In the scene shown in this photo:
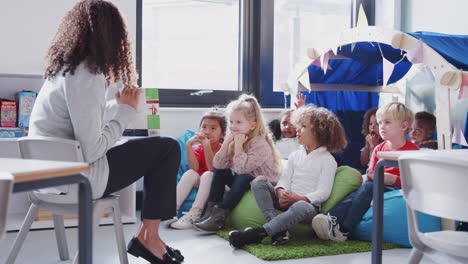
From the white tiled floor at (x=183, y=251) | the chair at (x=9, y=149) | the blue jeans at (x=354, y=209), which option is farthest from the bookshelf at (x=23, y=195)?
the blue jeans at (x=354, y=209)

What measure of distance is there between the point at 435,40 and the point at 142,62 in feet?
6.96

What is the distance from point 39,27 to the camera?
127 inches

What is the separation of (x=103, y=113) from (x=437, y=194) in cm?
125

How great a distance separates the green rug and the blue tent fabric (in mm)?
1009

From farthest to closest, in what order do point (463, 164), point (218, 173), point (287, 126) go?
1. point (287, 126)
2. point (218, 173)
3. point (463, 164)

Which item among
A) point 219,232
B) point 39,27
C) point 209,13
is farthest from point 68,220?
point 209,13

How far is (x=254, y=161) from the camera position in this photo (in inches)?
124

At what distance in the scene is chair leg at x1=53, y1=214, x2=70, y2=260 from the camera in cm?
240

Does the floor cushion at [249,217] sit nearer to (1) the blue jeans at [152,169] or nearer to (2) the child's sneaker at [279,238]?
(2) the child's sneaker at [279,238]

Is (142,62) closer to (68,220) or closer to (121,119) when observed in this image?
(68,220)

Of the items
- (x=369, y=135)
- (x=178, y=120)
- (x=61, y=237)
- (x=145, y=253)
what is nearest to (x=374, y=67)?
(x=369, y=135)

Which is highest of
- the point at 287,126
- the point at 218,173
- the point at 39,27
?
the point at 39,27

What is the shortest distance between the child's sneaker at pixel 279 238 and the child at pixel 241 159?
16.4 inches

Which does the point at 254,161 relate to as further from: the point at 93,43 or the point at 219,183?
the point at 93,43
